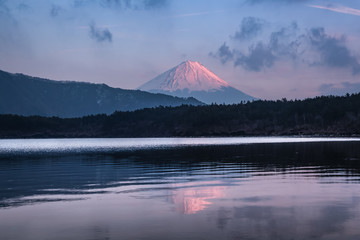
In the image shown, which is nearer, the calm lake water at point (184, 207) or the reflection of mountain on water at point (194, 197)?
the calm lake water at point (184, 207)

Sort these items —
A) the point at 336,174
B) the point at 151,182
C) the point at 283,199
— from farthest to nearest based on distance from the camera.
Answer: the point at 336,174, the point at 151,182, the point at 283,199

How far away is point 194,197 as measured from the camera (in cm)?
3031

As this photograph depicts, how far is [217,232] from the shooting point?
19.7 metres

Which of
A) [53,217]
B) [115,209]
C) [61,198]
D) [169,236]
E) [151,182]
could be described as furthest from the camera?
[151,182]

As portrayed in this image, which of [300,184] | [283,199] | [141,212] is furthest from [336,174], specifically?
[141,212]

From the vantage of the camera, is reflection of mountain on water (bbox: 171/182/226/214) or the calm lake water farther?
reflection of mountain on water (bbox: 171/182/226/214)

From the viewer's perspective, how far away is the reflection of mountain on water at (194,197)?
26.0 meters

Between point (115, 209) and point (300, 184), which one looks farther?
point (300, 184)

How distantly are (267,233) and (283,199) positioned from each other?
382 inches

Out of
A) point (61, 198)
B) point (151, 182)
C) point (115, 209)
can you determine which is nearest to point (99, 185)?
point (151, 182)

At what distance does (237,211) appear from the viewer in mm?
24734

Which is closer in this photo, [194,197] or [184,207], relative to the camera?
[184,207]

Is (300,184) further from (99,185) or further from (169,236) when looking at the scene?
(169,236)

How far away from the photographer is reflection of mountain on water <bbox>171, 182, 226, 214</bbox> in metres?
26.0
